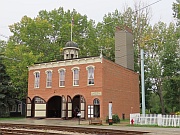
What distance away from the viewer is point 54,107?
34469 millimetres

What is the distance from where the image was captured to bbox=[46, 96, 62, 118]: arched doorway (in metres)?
33.1

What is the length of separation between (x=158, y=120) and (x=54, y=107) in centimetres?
1689

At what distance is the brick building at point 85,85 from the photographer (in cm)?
2877

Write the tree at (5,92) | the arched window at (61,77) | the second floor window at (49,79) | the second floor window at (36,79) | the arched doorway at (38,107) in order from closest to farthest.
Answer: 1. the arched window at (61,77)
2. the arched doorway at (38,107)
3. the second floor window at (49,79)
4. the second floor window at (36,79)
5. the tree at (5,92)

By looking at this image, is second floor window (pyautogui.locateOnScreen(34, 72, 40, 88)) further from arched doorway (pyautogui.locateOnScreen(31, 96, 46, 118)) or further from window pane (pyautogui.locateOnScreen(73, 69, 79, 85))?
window pane (pyautogui.locateOnScreen(73, 69, 79, 85))

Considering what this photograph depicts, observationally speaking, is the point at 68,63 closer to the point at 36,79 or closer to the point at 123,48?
the point at 36,79

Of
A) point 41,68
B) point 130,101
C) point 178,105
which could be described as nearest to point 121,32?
point 130,101

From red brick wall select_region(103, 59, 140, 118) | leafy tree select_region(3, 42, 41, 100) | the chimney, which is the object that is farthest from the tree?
the chimney

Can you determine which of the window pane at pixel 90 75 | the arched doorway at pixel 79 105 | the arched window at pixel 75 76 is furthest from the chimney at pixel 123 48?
the arched doorway at pixel 79 105

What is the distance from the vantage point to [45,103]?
32.2 metres

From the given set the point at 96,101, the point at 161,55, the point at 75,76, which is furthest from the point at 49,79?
the point at 161,55

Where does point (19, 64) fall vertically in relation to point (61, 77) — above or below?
above

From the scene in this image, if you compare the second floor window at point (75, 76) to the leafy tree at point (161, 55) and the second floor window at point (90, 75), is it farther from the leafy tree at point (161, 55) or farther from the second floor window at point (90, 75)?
the leafy tree at point (161, 55)

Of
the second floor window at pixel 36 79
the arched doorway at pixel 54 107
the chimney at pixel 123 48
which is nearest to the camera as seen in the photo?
the arched doorway at pixel 54 107
